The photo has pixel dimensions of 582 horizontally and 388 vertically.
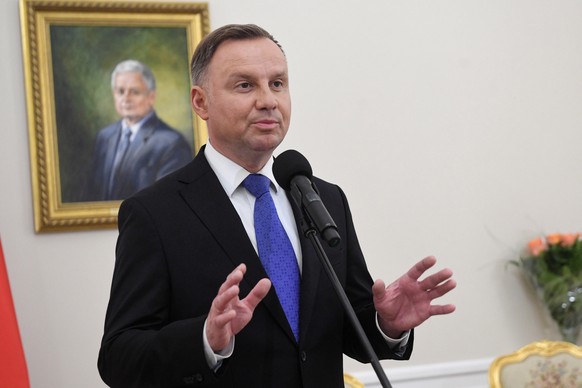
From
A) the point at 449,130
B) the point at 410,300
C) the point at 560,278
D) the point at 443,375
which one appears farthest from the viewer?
the point at 449,130

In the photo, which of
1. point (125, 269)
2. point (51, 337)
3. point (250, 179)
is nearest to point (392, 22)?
point (51, 337)

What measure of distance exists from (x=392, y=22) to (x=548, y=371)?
6.81ft

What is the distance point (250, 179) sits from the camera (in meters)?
2.20

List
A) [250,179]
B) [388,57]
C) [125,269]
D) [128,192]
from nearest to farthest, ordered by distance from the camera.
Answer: [125,269]
[250,179]
[128,192]
[388,57]

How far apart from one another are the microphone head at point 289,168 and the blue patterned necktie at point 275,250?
23 centimetres

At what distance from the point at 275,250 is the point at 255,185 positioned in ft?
0.60

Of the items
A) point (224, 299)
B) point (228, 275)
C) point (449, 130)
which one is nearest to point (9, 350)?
point (228, 275)

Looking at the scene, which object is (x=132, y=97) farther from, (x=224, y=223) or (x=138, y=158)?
(x=224, y=223)

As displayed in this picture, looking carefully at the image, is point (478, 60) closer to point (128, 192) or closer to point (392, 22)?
point (392, 22)

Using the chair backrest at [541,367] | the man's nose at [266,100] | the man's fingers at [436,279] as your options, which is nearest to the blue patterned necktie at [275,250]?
the man's nose at [266,100]

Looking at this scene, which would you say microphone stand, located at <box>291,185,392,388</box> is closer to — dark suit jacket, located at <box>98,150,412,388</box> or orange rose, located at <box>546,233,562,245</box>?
dark suit jacket, located at <box>98,150,412,388</box>

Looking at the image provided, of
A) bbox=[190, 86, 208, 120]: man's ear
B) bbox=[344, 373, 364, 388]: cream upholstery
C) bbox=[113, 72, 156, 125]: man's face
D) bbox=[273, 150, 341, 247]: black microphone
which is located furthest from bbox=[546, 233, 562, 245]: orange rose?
bbox=[273, 150, 341, 247]: black microphone

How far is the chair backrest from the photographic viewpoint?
13.1ft

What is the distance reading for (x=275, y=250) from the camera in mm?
2133
